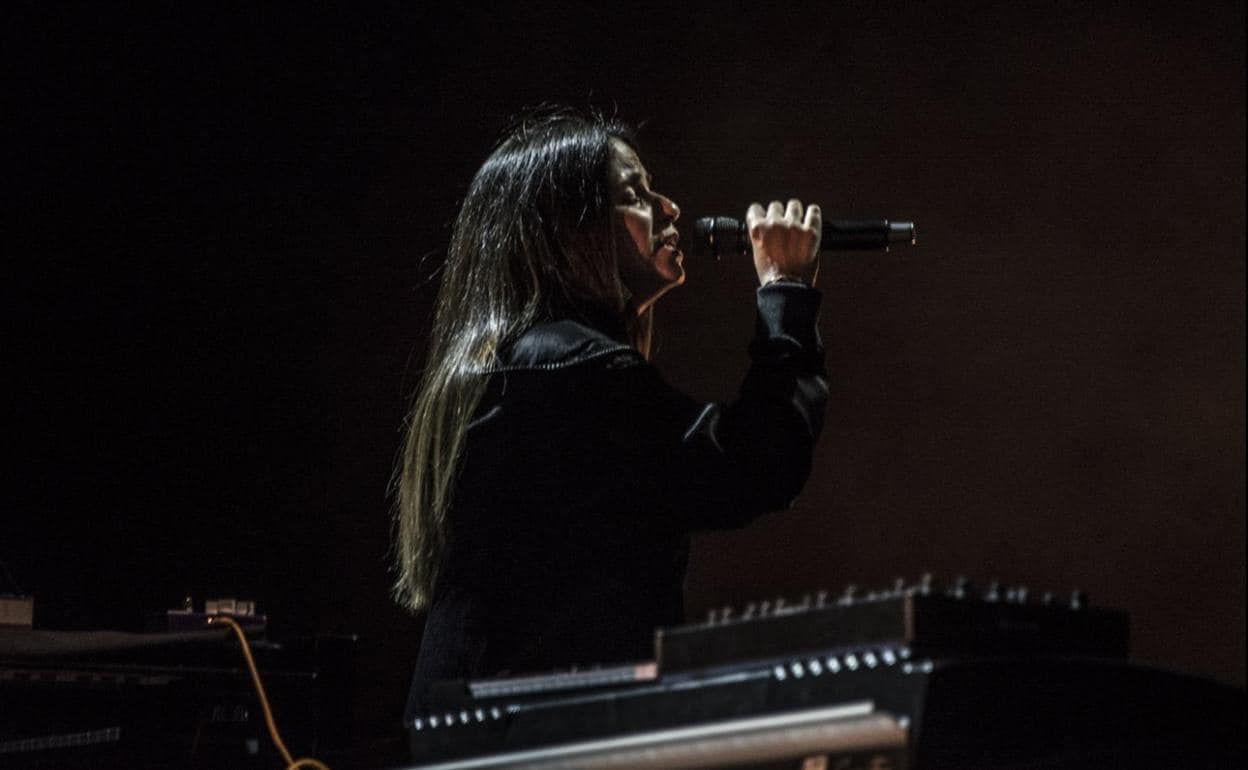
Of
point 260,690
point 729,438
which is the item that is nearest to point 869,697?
point 729,438

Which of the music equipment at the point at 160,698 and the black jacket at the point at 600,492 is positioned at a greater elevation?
the black jacket at the point at 600,492

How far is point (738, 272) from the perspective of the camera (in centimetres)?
312

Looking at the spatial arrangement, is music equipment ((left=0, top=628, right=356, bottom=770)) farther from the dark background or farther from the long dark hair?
the dark background

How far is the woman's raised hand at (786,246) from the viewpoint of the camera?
1629 mm

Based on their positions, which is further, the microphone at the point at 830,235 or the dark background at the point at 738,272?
the dark background at the point at 738,272

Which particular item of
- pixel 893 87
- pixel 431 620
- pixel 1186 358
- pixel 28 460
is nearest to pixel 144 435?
pixel 28 460

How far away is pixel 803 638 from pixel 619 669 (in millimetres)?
150

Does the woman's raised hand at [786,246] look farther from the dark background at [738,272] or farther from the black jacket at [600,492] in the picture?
the dark background at [738,272]

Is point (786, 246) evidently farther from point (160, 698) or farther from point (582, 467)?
point (160, 698)

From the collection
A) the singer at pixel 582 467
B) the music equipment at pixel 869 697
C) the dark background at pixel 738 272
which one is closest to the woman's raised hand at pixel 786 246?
the singer at pixel 582 467

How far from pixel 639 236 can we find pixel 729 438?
1.50ft

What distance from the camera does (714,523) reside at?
142cm

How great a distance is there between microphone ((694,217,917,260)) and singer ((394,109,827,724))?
8.8 inches

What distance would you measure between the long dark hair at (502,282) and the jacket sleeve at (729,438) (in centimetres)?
22
